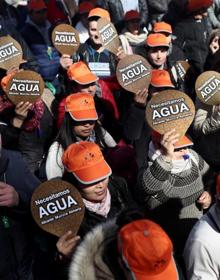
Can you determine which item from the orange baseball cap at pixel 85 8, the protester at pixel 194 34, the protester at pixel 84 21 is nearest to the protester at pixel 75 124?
Answer: the protester at pixel 194 34

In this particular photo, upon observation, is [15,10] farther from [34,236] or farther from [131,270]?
[131,270]

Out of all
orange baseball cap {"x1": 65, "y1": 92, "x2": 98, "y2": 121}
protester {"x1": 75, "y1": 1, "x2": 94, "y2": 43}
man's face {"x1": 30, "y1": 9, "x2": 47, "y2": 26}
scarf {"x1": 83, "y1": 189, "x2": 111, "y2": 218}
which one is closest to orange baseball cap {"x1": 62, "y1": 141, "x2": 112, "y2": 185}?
scarf {"x1": 83, "y1": 189, "x2": 111, "y2": 218}

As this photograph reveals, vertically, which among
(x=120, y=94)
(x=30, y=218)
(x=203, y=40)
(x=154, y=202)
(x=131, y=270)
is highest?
(x=131, y=270)

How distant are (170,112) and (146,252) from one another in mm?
1682

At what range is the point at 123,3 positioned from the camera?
810 centimetres

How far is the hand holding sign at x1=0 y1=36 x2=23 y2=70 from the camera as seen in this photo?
4.96 meters

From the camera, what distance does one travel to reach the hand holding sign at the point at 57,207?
3.04 metres

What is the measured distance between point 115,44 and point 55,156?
79.0 inches

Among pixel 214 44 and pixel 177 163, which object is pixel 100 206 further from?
pixel 214 44

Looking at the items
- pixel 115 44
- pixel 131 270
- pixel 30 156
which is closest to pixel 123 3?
pixel 115 44

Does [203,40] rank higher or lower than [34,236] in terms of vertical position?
lower

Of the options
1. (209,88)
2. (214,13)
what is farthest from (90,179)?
(214,13)

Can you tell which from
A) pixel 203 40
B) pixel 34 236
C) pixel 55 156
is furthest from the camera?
pixel 203 40

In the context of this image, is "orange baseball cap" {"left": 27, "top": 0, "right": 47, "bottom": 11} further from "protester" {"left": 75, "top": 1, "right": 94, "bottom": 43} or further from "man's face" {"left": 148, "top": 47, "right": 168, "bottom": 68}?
"man's face" {"left": 148, "top": 47, "right": 168, "bottom": 68}
